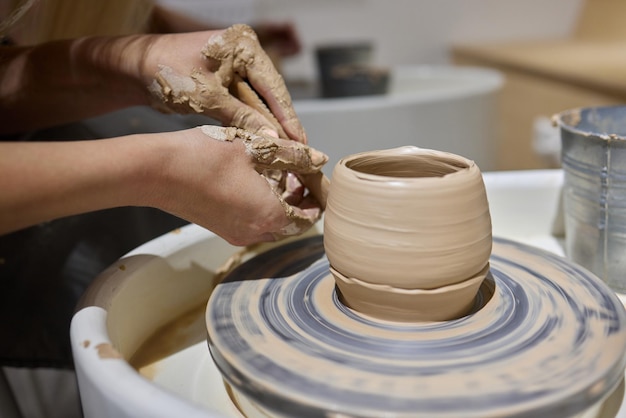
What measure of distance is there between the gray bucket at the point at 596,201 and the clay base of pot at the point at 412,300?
29 cm

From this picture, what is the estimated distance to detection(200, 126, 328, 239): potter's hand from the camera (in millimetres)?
790

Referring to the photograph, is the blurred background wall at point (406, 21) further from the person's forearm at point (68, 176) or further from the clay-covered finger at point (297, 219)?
the person's forearm at point (68, 176)

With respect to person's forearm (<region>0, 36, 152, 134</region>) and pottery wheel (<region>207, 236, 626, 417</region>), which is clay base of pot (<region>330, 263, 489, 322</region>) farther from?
person's forearm (<region>0, 36, 152, 134</region>)

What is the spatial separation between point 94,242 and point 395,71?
71.2 inches

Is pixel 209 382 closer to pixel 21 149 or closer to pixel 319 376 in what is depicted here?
pixel 319 376

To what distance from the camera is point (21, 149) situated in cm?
64

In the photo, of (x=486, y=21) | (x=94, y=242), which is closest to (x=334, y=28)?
(x=486, y=21)

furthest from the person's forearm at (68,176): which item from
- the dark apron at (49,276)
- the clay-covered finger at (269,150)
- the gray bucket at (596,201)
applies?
the gray bucket at (596,201)

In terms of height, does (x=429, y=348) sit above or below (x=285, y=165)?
below

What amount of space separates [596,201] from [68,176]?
765mm

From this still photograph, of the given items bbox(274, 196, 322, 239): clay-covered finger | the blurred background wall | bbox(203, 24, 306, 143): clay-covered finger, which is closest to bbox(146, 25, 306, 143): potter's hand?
bbox(203, 24, 306, 143): clay-covered finger

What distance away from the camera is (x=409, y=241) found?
2.23 feet

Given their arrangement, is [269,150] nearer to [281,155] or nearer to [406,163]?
[281,155]

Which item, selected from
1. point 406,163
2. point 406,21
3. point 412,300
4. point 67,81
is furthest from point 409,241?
point 406,21
